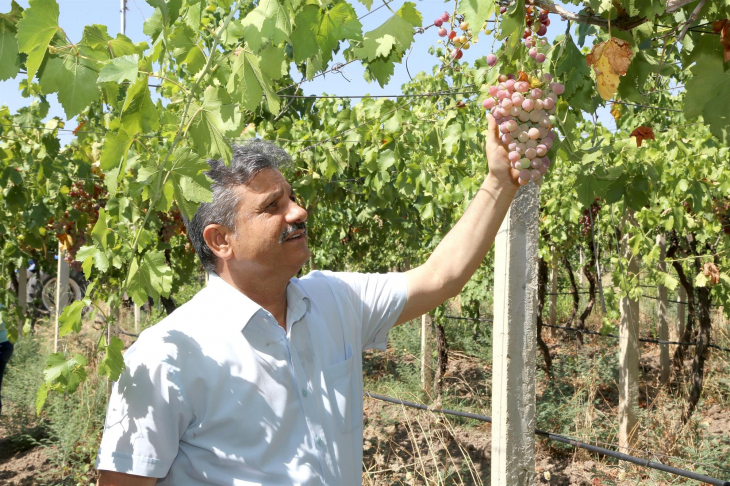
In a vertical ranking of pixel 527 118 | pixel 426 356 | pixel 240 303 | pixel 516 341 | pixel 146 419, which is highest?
pixel 527 118

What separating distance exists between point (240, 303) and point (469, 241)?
0.59 m

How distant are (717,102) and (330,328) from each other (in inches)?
38.5

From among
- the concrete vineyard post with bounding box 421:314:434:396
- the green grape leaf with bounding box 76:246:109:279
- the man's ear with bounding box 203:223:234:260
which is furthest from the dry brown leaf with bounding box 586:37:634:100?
the concrete vineyard post with bounding box 421:314:434:396

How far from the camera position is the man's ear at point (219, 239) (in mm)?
1498

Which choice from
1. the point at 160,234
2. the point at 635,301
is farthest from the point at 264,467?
the point at 635,301

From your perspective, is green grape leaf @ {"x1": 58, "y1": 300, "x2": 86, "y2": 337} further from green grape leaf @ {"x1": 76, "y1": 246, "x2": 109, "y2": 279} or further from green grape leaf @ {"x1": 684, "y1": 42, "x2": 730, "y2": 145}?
green grape leaf @ {"x1": 684, "y1": 42, "x2": 730, "y2": 145}

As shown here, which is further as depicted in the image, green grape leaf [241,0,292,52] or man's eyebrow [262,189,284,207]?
man's eyebrow [262,189,284,207]

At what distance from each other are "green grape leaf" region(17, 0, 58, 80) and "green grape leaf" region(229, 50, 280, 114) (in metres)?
0.24

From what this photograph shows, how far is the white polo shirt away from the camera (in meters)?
1.26

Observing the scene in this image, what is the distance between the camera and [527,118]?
1.17 m

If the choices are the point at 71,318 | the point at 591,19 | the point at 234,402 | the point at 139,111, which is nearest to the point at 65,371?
the point at 71,318

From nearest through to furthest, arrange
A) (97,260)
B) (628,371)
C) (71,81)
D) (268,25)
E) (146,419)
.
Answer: (268,25), (71,81), (146,419), (97,260), (628,371)

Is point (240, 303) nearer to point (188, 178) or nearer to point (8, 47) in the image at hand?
point (188, 178)

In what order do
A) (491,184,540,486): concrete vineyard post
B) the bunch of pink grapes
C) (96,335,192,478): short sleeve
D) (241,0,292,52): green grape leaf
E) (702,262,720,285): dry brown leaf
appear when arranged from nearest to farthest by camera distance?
(241,0,292,52): green grape leaf, the bunch of pink grapes, (96,335,192,478): short sleeve, (491,184,540,486): concrete vineyard post, (702,262,720,285): dry brown leaf
